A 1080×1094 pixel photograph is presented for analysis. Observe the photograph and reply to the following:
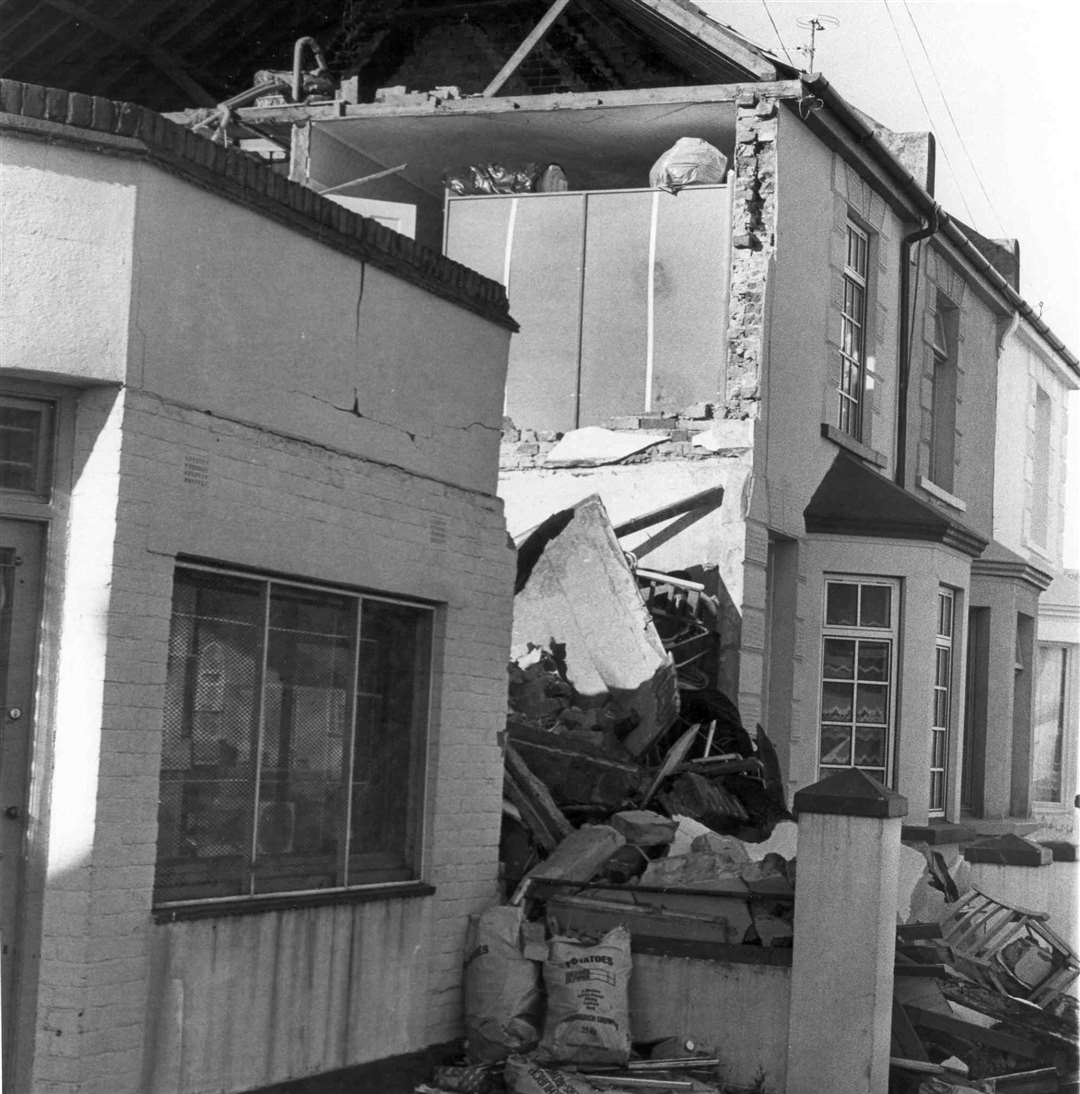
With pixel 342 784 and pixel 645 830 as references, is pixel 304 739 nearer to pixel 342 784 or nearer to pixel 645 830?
pixel 342 784

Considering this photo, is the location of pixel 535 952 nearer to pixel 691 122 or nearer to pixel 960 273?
pixel 691 122

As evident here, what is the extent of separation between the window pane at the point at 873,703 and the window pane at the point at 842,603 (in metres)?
0.61

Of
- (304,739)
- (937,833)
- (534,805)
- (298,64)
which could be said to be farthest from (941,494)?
(304,739)

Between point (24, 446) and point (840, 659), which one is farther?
point (840, 659)

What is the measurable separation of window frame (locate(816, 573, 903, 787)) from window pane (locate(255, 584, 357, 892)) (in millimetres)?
8113

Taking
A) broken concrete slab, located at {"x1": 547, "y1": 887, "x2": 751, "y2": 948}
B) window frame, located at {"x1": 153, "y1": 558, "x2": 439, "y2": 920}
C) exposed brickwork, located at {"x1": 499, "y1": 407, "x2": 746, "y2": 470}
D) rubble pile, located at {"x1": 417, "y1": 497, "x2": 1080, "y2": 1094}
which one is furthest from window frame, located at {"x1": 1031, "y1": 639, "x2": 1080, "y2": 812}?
window frame, located at {"x1": 153, "y1": 558, "x2": 439, "y2": 920}

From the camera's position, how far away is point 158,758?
7.05 metres

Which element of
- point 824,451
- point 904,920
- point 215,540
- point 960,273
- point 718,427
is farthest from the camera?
point 960,273

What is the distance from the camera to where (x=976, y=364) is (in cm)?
2050

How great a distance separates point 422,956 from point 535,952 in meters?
0.59

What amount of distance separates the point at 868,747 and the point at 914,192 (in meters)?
5.54

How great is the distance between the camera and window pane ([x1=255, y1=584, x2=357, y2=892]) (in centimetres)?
798

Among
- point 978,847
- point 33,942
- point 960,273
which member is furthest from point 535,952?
point 960,273

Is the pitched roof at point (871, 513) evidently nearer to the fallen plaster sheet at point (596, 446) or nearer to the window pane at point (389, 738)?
the fallen plaster sheet at point (596, 446)
